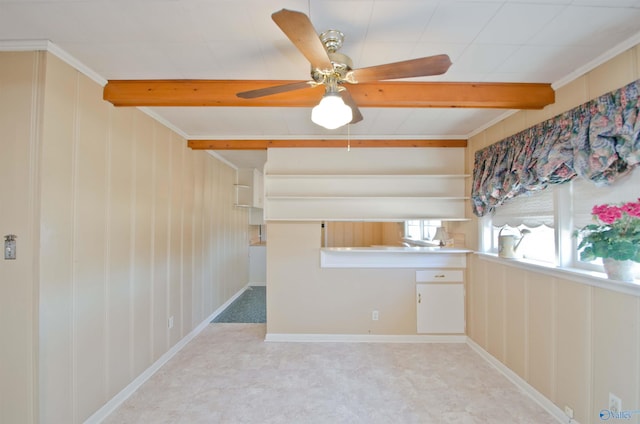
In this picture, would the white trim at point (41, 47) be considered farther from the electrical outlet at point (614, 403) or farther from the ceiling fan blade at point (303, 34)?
the electrical outlet at point (614, 403)

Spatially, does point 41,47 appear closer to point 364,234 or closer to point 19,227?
point 19,227

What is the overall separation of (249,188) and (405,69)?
4.35 metres

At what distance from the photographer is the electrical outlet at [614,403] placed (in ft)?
5.20

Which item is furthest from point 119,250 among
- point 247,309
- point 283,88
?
point 247,309

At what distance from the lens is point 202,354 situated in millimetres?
2965

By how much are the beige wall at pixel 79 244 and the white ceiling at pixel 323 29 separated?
13.6 inches

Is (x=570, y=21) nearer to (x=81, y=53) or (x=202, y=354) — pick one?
(x=81, y=53)

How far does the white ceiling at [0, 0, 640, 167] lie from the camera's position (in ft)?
4.25

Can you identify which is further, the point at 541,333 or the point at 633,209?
the point at 541,333

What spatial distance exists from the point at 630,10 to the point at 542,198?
130 cm

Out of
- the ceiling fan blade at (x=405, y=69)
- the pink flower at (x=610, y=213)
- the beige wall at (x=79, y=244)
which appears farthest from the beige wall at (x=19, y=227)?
the pink flower at (x=610, y=213)

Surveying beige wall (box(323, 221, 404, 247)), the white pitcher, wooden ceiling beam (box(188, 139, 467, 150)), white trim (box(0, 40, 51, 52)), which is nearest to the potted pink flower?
the white pitcher

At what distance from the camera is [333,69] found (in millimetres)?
1349

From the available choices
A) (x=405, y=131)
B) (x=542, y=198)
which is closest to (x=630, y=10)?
(x=542, y=198)
